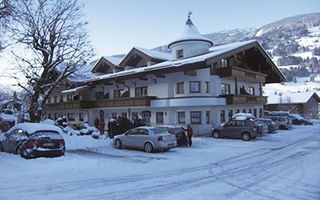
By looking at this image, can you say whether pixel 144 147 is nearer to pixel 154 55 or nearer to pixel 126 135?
pixel 126 135

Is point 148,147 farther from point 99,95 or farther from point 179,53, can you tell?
point 99,95

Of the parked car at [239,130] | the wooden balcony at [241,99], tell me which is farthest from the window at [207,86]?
the parked car at [239,130]

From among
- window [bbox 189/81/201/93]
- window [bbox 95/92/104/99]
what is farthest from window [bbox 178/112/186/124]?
window [bbox 95/92/104/99]

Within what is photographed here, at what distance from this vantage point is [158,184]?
8.00 meters

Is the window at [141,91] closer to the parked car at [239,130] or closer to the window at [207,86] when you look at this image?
the window at [207,86]

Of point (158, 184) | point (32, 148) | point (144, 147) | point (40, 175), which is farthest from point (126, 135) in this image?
point (158, 184)

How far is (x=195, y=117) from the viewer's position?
86.0ft

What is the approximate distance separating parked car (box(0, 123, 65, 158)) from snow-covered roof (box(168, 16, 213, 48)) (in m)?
21.5

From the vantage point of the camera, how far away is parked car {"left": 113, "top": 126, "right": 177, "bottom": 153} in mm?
14625

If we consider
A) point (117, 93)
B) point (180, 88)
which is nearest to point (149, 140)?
point (180, 88)

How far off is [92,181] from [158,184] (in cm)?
221

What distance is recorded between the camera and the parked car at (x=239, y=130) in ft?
66.2

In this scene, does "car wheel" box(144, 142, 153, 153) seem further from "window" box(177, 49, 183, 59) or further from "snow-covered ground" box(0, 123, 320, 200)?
"window" box(177, 49, 183, 59)

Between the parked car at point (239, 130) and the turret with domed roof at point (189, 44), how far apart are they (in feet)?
38.3
